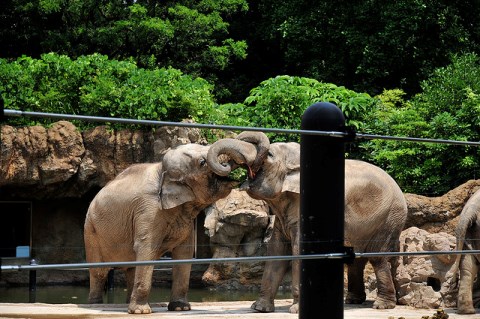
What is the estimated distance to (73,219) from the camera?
18.0 feet

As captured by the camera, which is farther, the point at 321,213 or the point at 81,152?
the point at 81,152

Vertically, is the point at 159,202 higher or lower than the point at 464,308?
higher

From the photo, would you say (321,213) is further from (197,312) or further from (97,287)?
(197,312)

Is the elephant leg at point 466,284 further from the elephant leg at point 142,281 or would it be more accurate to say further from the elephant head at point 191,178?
the elephant leg at point 142,281

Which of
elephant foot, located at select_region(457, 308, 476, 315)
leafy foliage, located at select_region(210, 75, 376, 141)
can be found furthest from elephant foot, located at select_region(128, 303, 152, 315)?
leafy foliage, located at select_region(210, 75, 376, 141)

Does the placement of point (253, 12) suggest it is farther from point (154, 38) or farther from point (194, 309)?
point (194, 309)

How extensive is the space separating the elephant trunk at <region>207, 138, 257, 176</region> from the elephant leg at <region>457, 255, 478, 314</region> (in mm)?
2041

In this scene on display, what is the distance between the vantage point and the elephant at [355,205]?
8.93 m

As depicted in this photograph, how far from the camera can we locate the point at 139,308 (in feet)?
22.6

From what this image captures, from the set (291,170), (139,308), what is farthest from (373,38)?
(139,308)

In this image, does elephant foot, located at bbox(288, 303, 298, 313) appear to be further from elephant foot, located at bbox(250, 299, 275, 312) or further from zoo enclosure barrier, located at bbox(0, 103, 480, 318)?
zoo enclosure barrier, located at bbox(0, 103, 480, 318)

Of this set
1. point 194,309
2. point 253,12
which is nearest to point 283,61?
point 253,12

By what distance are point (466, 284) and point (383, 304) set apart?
1.11 meters

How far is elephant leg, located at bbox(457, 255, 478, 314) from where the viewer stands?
8.16m
